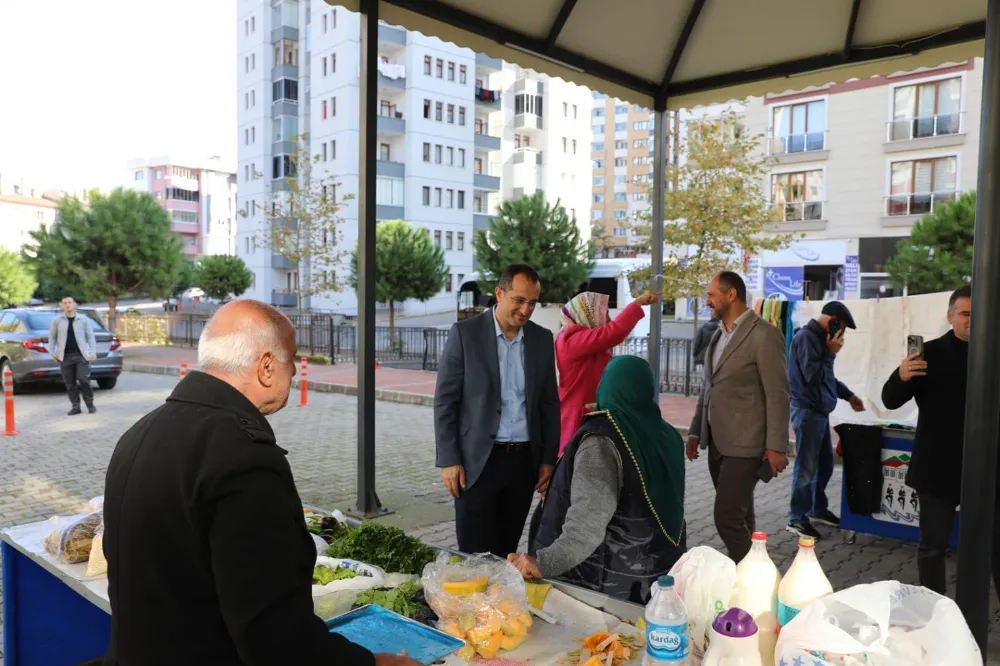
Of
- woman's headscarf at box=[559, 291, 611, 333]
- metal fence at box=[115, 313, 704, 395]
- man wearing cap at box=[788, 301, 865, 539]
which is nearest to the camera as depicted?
woman's headscarf at box=[559, 291, 611, 333]

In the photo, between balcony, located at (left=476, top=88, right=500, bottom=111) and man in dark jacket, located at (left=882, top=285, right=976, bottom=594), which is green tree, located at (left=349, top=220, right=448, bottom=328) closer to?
balcony, located at (left=476, top=88, right=500, bottom=111)

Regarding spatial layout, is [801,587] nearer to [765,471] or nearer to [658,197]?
[765,471]

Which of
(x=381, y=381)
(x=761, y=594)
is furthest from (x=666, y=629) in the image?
(x=381, y=381)

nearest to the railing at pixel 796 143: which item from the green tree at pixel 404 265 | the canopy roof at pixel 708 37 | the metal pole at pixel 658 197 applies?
the green tree at pixel 404 265

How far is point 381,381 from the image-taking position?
1894 centimetres

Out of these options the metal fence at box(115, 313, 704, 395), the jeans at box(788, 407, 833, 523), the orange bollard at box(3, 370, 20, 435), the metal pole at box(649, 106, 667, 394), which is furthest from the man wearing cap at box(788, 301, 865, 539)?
the orange bollard at box(3, 370, 20, 435)

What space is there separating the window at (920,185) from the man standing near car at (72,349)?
33.7 metres

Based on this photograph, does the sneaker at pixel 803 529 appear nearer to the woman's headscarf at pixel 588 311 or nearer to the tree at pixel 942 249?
the woman's headscarf at pixel 588 311

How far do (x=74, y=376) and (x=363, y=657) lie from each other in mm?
13809

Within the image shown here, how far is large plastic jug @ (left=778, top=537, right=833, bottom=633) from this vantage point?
76.9 inches

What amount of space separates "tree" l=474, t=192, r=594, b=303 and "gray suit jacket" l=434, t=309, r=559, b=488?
29464 mm

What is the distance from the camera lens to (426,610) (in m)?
2.72

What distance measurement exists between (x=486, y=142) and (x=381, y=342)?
34.0m

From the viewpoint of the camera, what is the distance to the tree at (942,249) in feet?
85.7
